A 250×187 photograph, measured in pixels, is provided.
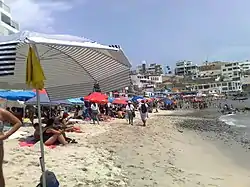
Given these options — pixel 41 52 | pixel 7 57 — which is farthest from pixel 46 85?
pixel 7 57

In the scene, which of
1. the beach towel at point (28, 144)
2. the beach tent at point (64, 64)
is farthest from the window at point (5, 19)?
the beach tent at point (64, 64)

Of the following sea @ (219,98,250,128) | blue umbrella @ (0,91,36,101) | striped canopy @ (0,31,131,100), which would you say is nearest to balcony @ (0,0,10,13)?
blue umbrella @ (0,91,36,101)

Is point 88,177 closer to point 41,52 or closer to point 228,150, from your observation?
point 41,52

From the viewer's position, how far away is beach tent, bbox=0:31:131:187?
4934 mm

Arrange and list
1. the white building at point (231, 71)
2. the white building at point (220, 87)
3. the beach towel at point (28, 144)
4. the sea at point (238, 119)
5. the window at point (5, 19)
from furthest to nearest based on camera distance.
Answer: the white building at point (231, 71) → the white building at point (220, 87) → the window at point (5, 19) → the sea at point (238, 119) → the beach towel at point (28, 144)

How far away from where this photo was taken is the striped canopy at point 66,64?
16.3 ft

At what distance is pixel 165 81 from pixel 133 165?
582 ft

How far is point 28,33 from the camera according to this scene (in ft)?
16.5

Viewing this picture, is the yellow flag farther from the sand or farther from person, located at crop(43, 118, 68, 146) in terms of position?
person, located at crop(43, 118, 68, 146)

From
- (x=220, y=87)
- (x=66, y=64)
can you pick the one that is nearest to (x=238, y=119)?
(x=66, y=64)

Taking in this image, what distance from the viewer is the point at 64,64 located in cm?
655

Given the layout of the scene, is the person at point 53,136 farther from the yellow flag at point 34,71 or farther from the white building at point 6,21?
the white building at point 6,21

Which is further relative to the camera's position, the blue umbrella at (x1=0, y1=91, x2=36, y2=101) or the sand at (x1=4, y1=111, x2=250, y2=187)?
the blue umbrella at (x1=0, y1=91, x2=36, y2=101)

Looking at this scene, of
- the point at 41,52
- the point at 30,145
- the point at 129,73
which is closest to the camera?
the point at 41,52
